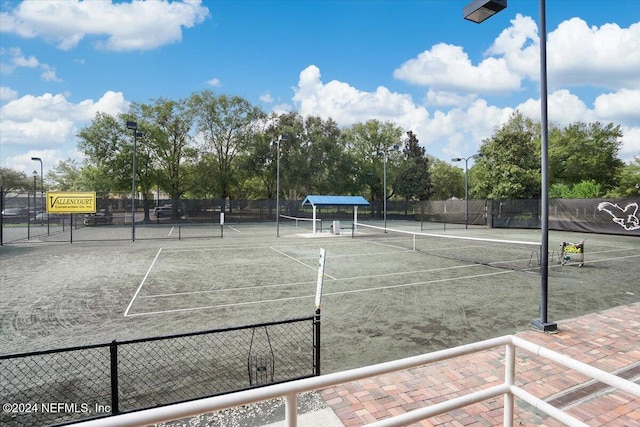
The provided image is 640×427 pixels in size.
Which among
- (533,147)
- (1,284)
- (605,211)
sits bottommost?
(1,284)

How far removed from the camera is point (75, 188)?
53.4 meters

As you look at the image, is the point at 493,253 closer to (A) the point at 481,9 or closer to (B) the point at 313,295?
(B) the point at 313,295

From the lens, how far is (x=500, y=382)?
15.2 ft

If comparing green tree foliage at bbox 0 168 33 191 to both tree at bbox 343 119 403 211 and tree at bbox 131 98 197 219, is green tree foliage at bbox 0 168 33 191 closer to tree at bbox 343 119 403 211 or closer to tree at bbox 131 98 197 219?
tree at bbox 131 98 197 219

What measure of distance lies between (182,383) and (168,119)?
149 feet

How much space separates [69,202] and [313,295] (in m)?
22.8

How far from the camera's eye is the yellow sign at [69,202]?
23781mm

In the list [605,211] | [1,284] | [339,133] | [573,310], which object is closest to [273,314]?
[573,310]

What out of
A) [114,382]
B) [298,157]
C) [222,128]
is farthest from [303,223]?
[114,382]

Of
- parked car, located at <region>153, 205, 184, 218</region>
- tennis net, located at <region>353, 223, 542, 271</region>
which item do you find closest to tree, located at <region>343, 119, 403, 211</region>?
parked car, located at <region>153, 205, 184, 218</region>

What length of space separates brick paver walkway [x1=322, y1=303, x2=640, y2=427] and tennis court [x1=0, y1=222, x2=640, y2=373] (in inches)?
26.7

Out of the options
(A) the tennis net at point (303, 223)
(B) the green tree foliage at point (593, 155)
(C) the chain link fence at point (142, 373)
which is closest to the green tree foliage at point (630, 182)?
(B) the green tree foliage at point (593, 155)

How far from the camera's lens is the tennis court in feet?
21.1

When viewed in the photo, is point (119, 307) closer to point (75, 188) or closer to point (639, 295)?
point (639, 295)
